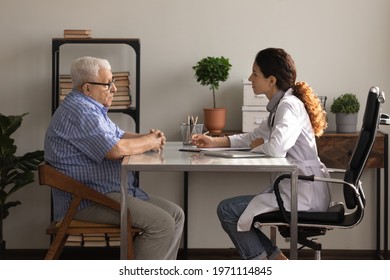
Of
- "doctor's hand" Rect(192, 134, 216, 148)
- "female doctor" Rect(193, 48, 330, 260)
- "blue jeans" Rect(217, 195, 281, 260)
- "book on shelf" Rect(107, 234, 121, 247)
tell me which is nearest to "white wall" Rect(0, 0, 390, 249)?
"book on shelf" Rect(107, 234, 121, 247)

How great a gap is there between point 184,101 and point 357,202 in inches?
73.0

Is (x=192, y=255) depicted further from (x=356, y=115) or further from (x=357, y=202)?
(x=357, y=202)

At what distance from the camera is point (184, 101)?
5332 millimetres

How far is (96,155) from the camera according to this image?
3.88 metres

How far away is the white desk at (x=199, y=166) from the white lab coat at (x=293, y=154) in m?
0.12

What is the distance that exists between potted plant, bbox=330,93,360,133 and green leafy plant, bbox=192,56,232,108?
71cm

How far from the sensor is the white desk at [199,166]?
3482 millimetres

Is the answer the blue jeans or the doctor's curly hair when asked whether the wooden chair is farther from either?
the doctor's curly hair

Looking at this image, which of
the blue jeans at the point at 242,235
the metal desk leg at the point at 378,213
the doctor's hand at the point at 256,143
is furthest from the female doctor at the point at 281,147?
the metal desk leg at the point at 378,213

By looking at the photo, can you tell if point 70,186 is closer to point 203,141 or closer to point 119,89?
point 203,141

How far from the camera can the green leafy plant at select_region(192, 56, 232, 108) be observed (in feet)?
16.6

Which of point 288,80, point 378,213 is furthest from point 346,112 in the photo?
point 288,80

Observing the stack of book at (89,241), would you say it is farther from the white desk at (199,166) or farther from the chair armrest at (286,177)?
the chair armrest at (286,177)
